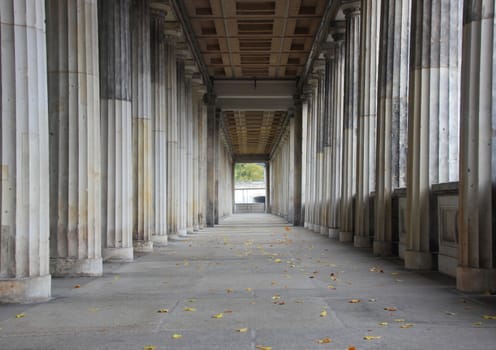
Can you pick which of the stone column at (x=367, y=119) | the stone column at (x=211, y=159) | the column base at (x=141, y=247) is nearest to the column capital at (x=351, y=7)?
the stone column at (x=367, y=119)

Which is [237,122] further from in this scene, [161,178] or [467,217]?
[467,217]

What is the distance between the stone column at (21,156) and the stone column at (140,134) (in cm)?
824

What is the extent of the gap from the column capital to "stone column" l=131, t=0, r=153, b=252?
262 inches

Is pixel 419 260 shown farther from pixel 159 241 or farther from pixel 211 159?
pixel 211 159

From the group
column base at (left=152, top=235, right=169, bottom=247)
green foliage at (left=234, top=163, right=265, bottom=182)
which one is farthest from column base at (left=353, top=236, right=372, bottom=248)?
green foliage at (left=234, top=163, right=265, bottom=182)

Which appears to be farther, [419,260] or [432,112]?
[419,260]

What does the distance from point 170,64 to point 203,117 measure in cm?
1286

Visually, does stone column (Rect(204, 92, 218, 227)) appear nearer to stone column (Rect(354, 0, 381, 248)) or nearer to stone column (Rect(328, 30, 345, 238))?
stone column (Rect(328, 30, 345, 238))

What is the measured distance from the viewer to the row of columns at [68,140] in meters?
7.69

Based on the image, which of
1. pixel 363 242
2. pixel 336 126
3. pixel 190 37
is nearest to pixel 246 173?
pixel 190 37

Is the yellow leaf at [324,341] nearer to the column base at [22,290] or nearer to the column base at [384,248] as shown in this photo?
the column base at [22,290]

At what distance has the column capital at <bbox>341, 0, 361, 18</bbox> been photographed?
19672 millimetres

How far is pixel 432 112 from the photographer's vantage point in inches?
438

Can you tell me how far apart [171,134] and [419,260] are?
1230cm
